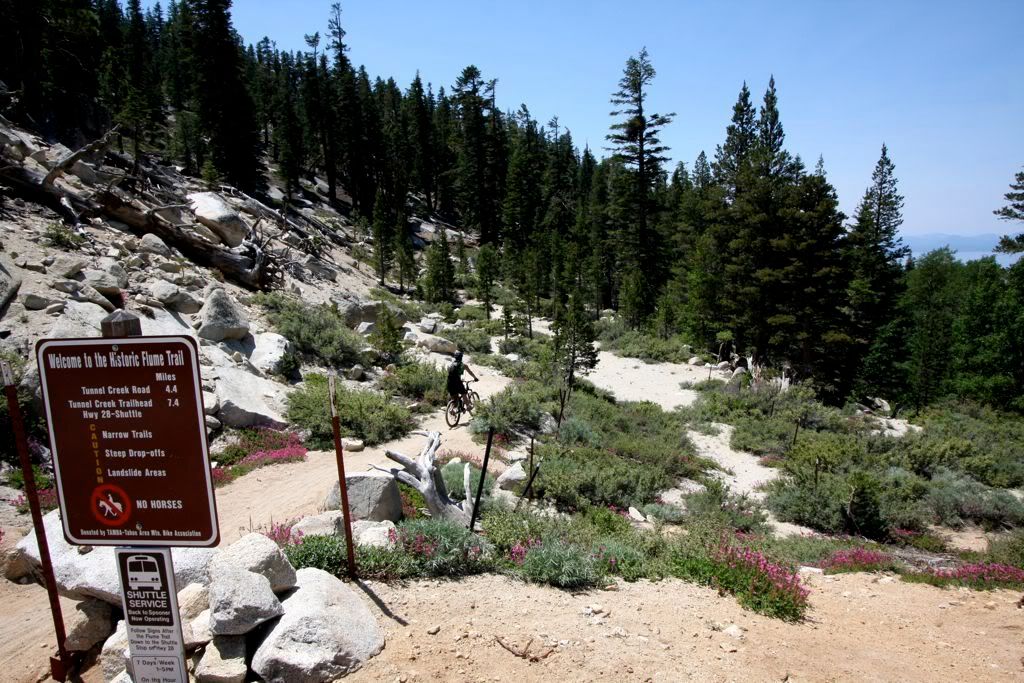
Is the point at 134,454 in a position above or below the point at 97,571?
above

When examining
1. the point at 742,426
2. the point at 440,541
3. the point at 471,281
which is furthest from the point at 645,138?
the point at 440,541

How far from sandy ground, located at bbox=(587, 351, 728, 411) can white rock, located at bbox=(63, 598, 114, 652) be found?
76.7ft

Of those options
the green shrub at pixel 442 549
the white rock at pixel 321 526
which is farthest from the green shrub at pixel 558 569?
the white rock at pixel 321 526

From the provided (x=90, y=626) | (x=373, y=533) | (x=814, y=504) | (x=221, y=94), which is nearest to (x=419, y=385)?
(x=373, y=533)

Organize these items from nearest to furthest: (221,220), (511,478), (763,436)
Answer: (511,478)
(763,436)
(221,220)

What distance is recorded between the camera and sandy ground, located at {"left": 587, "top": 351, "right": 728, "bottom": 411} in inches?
1121

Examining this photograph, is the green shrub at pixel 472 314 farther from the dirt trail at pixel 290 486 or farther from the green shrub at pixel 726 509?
the green shrub at pixel 726 509

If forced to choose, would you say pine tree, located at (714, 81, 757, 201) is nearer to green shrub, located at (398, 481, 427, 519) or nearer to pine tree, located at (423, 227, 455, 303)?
pine tree, located at (423, 227, 455, 303)

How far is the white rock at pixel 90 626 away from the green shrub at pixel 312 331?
1396 cm

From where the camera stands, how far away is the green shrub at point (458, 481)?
34.9 feet

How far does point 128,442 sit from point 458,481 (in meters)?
8.16

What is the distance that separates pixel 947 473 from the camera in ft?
56.5

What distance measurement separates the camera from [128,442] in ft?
9.97

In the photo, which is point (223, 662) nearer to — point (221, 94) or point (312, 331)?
point (312, 331)
